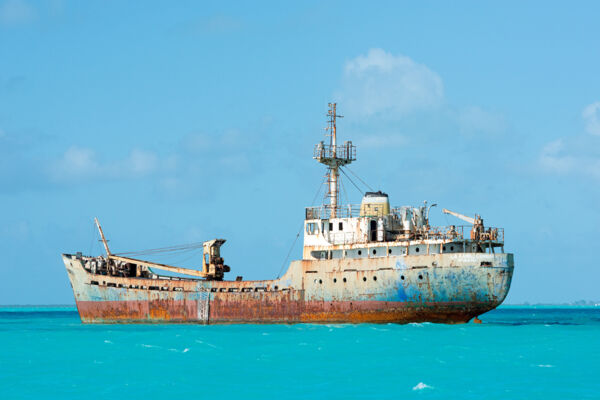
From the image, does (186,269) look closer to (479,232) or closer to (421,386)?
(479,232)

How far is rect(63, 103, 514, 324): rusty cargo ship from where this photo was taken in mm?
41156

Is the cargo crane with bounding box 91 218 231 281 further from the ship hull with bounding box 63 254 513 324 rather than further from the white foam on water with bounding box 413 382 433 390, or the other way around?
the white foam on water with bounding box 413 382 433 390

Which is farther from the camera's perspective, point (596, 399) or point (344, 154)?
point (344, 154)

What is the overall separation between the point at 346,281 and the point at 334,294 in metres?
1.01

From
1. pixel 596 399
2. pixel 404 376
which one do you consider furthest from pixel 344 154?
pixel 596 399

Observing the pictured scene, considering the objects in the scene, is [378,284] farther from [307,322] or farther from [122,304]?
[122,304]

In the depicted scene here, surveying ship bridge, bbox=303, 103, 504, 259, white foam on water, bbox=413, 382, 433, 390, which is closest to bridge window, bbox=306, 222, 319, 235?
ship bridge, bbox=303, 103, 504, 259

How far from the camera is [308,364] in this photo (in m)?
30.8

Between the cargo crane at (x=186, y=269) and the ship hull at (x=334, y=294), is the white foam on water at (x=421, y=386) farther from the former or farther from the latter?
the cargo crane at (x=186, y=269)

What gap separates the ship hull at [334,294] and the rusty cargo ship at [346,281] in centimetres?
5

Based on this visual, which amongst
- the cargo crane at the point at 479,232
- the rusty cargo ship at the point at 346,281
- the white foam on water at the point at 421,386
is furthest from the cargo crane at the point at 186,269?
the white foam on water at the point at 421,386

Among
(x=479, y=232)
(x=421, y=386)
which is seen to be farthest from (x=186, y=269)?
(x=421, y=386)

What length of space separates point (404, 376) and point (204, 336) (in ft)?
49.2

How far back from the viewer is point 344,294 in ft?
142
